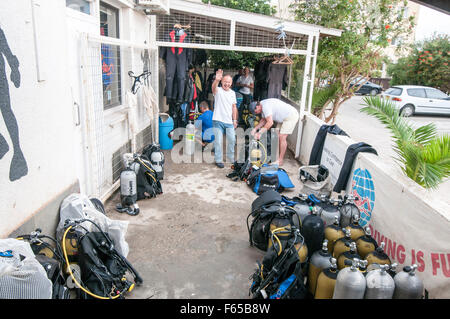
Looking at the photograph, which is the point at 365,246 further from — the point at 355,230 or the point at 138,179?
the point at 138,179

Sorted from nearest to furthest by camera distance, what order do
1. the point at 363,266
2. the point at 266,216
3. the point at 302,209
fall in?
the point at 363,266
the point at 266,216
the point at 302,209

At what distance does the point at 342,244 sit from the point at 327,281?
518 mm

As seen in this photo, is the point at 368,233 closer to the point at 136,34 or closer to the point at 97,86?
the point at 97,86

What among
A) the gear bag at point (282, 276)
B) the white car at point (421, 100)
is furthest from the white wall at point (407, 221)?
the white car at point (421, 100)

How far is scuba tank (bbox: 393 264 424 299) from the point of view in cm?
240

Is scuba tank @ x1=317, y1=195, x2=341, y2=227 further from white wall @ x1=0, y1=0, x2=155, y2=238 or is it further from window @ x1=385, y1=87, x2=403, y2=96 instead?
window @ x1=385, y1=87, x2=403, y2=96

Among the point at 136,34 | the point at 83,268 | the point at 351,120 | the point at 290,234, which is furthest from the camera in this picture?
the point at 351,120

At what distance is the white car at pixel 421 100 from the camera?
611 inches

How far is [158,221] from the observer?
4.29 meters

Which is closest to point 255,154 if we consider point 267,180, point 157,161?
A: point 267,180

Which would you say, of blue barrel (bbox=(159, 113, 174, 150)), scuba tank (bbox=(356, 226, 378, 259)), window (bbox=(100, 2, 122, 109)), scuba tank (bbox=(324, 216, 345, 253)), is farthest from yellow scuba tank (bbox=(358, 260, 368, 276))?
blue barrel (bbox=(159, 113, 174, 150))

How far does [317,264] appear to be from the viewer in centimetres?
281
